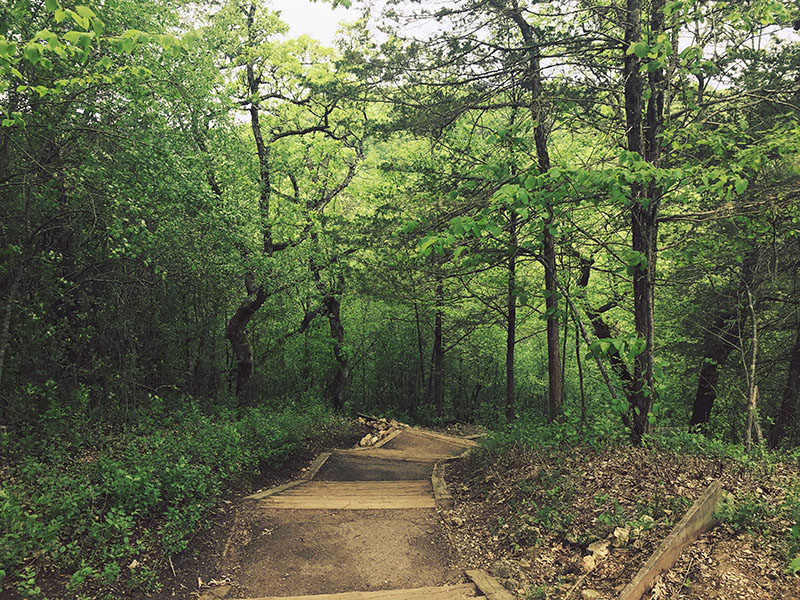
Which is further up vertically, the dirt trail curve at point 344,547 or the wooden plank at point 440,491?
the dirt trail curve at point 344,547

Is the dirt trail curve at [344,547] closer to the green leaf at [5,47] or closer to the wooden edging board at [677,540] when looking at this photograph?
the wooden edging board at [677,540]

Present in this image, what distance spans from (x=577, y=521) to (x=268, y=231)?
359 inches

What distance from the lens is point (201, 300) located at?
10586 mm

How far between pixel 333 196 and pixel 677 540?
11585mm

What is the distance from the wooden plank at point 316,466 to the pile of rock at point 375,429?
224 cm

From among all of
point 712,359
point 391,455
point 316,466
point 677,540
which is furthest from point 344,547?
point 712,359

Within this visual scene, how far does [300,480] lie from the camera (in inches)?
301

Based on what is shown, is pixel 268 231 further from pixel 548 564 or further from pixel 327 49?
pixel 548 564

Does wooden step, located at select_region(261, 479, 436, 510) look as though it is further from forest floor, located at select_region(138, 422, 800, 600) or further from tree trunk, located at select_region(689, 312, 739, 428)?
tree trunk, located at select_region(689, 312, 739, 428)

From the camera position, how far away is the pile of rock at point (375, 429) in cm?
1153

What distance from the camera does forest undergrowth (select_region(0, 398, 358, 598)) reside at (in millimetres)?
3875

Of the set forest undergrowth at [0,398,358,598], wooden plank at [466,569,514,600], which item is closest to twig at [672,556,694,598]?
wooden plank at [466,569,514,600]

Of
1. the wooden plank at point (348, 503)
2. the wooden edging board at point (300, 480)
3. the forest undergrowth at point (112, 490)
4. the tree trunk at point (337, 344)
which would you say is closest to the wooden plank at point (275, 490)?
the wooden edging board at point (300, 480)

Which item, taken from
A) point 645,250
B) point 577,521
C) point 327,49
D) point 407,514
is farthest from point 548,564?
point 327,49
